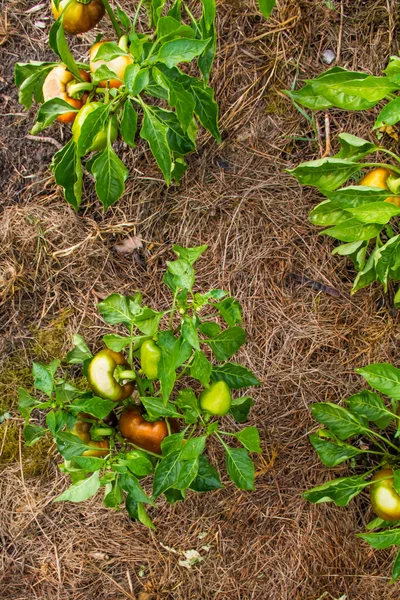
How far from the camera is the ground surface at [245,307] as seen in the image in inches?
85.2

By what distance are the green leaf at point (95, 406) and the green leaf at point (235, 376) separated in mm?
339

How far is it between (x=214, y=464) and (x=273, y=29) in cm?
161

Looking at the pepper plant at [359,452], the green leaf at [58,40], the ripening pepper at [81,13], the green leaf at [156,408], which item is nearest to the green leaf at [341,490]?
the pepper plant at [359,452]

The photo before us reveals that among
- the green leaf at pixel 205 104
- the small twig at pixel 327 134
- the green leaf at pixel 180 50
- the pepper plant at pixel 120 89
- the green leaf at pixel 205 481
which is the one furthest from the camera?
the small twig at pixel 327 134

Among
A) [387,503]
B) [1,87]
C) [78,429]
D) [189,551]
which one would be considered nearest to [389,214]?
[387,503]

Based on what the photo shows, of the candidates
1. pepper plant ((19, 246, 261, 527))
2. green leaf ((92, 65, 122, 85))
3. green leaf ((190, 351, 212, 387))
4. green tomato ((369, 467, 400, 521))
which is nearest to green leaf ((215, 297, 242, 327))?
pepper plant ((19, 246, 261, 527))

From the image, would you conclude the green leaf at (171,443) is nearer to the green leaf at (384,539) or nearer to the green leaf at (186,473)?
the green leaf at (186,473)

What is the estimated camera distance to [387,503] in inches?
73.9

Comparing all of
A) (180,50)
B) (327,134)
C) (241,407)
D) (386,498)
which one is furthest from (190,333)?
(327,134)

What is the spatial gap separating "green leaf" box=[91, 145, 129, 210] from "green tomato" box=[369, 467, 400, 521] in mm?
1220

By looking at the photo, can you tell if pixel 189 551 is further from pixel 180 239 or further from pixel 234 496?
pixel 180 239

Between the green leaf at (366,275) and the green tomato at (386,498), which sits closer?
the green tomato at (386,498)

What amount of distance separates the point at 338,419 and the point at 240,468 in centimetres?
41

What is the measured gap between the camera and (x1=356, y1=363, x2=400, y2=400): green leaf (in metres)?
1.71
